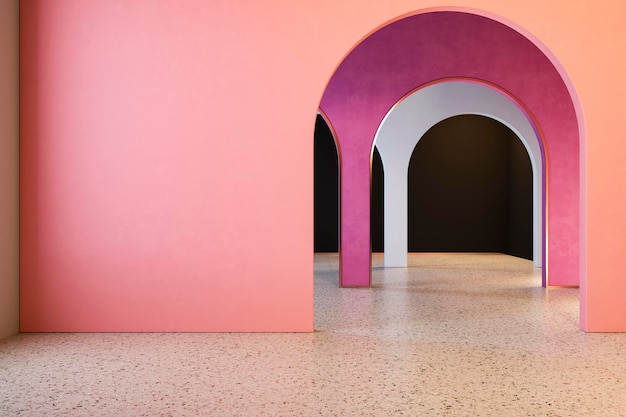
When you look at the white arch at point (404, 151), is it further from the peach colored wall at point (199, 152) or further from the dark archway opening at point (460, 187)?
the peach colored wall at point (199, 152)

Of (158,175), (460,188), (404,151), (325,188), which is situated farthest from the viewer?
(325,188)

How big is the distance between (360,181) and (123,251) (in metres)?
4.08

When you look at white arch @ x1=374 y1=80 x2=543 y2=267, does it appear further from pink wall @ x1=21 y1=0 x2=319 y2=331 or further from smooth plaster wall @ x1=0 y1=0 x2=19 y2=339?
smooth plaster wall @ x1=0 y1=0 x2=19 y2=339

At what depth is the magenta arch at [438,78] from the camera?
8445 mm

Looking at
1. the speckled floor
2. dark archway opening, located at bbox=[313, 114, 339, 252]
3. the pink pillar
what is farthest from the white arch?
the speckled floor

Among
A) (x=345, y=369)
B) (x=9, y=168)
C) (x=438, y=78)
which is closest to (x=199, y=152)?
(x=9, y=168)

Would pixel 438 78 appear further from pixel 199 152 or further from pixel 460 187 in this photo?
pixel 460 187

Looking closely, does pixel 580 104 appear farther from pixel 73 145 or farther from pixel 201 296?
pixel 73 145

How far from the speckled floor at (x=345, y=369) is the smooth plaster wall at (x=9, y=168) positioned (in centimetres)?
33

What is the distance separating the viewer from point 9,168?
525 cm

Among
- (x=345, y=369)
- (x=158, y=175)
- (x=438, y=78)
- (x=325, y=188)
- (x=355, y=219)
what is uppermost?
(x=438, y=78)

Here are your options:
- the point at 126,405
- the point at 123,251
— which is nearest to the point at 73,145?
the point at 123,251

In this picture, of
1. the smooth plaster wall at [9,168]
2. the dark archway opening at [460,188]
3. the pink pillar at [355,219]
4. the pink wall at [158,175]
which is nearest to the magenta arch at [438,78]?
the pink pillar at [355,219]

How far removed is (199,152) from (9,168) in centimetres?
172
